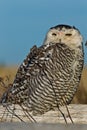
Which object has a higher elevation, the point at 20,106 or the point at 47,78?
the point at 47,78

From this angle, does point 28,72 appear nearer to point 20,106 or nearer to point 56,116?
point 20,106

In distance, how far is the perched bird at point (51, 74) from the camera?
5.22m

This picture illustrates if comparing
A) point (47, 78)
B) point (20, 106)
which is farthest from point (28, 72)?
point (20, 106)

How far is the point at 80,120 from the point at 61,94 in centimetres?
125

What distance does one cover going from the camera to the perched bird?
522 cm

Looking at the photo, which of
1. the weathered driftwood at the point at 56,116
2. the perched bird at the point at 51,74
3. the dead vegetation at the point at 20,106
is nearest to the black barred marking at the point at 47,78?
the perched bird at the point at 51,74

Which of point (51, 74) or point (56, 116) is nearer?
point (56, 116)

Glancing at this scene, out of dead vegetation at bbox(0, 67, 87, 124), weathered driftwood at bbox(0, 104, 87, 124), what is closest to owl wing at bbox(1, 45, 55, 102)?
dead vegetation at bbox(0, 67, 87, 124)

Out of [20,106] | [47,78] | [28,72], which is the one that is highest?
[28,72]

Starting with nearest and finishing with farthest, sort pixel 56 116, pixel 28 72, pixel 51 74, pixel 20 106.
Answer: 1. pixel 56 116
2. pixel 20 106
3. pixel 51 74
4. pixel 28 72

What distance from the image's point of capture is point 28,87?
5355mm

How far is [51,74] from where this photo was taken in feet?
17.0

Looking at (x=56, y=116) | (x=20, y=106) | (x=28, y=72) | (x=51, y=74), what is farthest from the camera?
(x=28, y=72)

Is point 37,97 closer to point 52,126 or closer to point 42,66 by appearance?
point 42,66
